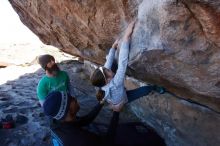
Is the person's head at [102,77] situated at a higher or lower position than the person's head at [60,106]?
higher

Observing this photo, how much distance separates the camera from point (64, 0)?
5168mm

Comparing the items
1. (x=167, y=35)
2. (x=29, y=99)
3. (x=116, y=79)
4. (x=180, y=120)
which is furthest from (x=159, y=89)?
(x=29, y=99)

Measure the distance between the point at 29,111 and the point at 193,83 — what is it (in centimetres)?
377

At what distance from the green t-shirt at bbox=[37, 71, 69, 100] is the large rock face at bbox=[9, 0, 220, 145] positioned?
30.6 inches

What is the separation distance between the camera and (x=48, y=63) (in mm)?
5211

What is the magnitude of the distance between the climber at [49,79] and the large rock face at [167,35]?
0.74 metres

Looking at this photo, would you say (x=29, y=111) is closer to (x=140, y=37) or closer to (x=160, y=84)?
(x=160, y=84)

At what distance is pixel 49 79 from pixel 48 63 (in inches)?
10.4

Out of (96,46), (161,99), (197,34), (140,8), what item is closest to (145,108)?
(161,99)

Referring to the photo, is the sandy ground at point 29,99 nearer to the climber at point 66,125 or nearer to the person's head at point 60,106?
the climber at point 66,125

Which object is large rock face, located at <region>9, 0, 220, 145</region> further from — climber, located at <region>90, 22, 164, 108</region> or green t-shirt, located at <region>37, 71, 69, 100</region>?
green t-shirt, located at <region>37, 71, 69, 100</region>

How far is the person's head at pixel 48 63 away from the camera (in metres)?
5.16

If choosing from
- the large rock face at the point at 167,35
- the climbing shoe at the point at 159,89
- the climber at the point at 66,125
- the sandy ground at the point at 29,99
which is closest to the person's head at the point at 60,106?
the climber at the point at 66,125

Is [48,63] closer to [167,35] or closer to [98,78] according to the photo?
[98,78]
